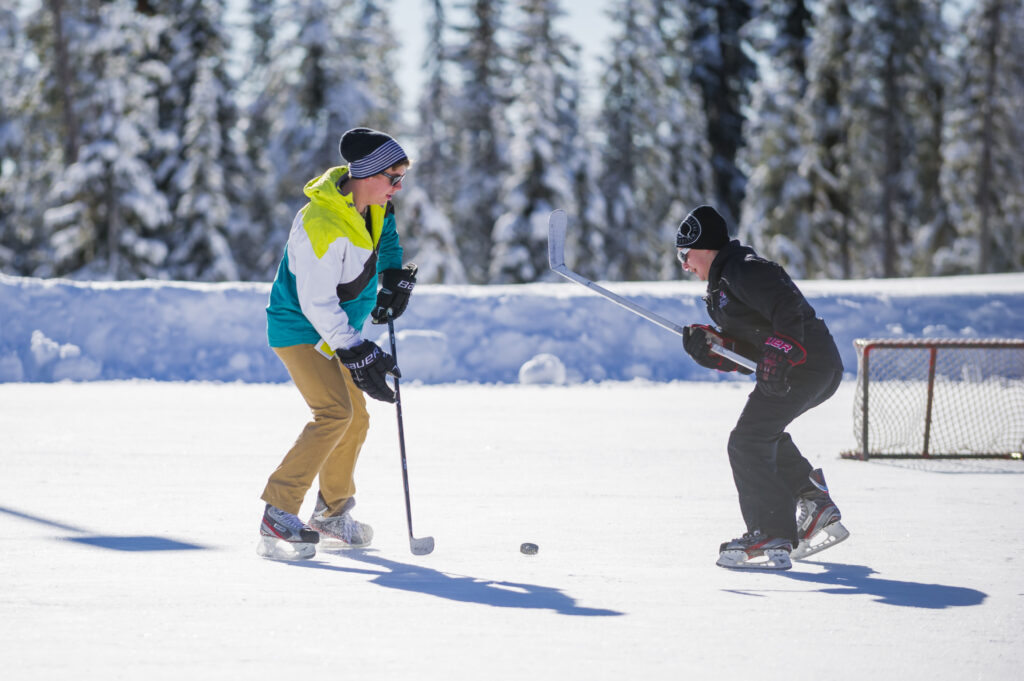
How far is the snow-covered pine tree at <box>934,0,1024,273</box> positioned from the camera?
1361 inches

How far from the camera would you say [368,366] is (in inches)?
185

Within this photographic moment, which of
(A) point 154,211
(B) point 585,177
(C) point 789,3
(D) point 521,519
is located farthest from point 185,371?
(C) point 789,3

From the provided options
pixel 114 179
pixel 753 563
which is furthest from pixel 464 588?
pixel 114 179

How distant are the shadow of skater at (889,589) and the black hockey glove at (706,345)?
96 centimetres

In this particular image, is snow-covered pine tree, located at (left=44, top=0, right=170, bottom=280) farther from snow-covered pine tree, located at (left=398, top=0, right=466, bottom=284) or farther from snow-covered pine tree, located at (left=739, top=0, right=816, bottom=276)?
snow-covered pine tree, located at (left=739, top=0, right=816, bottom=276)

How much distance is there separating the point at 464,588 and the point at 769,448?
1.46 metres

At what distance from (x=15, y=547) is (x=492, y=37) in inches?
1323

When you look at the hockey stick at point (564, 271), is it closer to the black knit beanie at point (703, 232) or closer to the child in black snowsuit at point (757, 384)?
the child in black snowsuit at point (757, 384)

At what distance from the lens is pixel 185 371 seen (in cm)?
1405

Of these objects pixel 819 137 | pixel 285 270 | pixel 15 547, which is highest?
pixel 819 137

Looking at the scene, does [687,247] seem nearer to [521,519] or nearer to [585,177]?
[521,519]

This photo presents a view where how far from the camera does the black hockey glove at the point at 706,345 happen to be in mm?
4859

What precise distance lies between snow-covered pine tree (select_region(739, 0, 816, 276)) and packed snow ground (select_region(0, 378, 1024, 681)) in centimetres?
2487

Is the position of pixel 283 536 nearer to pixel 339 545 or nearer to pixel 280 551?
pixel 280 551
